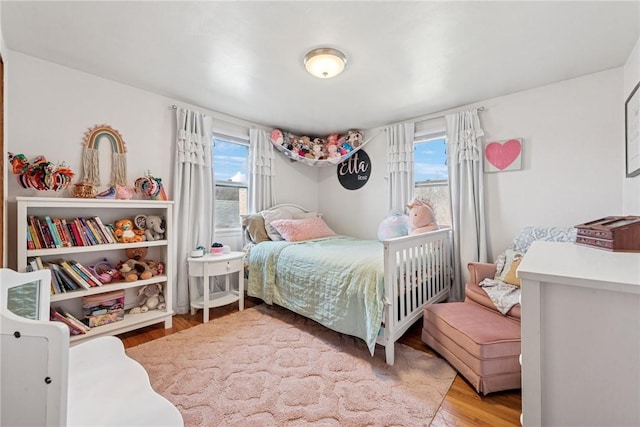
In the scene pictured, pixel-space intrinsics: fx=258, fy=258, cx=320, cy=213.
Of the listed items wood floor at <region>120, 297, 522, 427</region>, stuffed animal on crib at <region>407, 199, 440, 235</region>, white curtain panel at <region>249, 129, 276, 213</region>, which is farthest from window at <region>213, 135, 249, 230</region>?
wood floor at <region>120, 297, 522, 427</region>

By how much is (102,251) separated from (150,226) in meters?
0.41

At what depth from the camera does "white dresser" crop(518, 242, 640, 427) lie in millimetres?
622

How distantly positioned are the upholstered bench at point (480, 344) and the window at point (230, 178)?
7.87 feet

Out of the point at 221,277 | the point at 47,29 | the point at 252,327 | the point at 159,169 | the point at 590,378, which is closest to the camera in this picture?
the point at 590,378

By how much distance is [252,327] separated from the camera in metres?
2.33

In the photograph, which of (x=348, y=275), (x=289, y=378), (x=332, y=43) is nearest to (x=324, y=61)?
(x=332, y=43)

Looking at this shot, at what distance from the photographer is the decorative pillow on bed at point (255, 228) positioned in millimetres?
2961

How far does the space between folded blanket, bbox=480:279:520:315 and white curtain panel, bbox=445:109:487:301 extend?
529 mm

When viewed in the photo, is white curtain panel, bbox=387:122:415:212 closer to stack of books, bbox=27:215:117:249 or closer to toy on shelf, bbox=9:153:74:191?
stack of books, bbox=27:215:117:249

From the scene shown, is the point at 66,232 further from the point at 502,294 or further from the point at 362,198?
the point at 502,294

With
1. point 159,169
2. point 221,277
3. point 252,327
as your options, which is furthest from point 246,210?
point 252,327

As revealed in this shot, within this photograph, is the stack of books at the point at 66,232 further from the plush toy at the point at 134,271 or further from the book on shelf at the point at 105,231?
the plush toy at the point at 134,271

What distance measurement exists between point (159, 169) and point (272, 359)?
79.3 inches

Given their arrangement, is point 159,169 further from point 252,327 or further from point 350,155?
point 350,155
